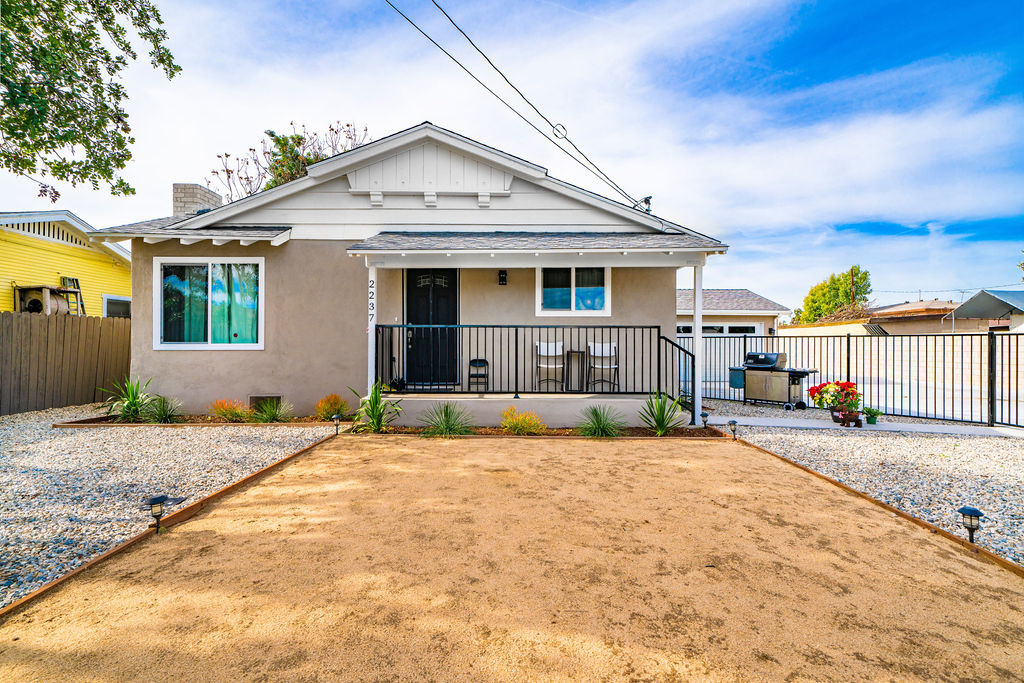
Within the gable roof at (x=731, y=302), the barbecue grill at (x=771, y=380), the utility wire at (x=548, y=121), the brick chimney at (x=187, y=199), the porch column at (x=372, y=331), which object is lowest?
the barbecue grill at (x=771, y=380)

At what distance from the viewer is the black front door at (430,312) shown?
7973 millimetres

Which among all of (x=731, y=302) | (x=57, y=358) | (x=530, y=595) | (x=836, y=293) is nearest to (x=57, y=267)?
(x=57, y=358)

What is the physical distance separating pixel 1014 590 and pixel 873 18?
12.5m

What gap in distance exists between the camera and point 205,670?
1.77 meters

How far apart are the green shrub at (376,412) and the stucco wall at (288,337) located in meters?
1.33

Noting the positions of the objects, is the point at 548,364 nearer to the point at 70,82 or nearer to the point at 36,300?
the point at 70,82

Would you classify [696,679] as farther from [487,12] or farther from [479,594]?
[487,12]

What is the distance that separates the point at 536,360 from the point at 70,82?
849cm

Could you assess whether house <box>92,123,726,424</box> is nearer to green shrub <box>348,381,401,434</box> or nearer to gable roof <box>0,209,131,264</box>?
green shrub <box>348,381,401,434</box>

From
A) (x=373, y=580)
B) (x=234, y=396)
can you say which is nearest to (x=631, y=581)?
(x=373, y=580)

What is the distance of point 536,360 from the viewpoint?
305 inches

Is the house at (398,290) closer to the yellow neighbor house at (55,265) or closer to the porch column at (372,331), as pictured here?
the porch column at (372,331)

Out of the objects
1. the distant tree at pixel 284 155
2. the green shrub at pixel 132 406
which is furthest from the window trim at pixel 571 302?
the distant tree at pixel 284 155

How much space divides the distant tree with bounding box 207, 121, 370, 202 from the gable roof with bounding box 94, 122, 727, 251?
507 inches
